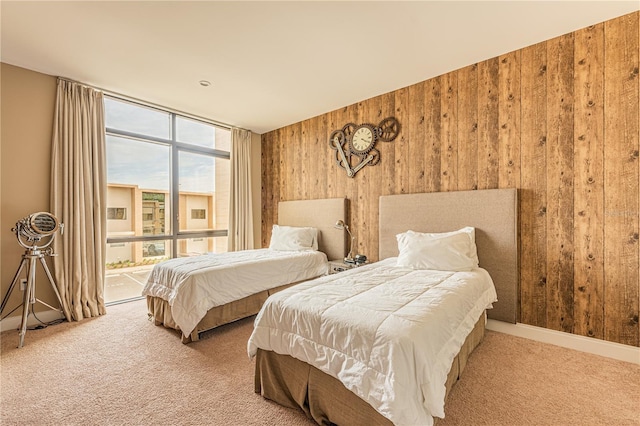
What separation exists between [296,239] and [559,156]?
9.71ft

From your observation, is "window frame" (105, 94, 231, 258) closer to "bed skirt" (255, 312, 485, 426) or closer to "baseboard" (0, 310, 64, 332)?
"baseboard" (0, 310, 64, 332)

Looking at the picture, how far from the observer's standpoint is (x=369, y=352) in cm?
129

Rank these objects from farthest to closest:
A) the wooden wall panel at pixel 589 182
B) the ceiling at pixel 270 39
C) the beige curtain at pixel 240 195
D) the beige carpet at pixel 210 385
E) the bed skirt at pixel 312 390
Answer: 1. the beige curtain at pixel 240 195
2. the wooden wall panel at pixel 589 182
3. the ceiling at pixel 270 39
4. the beige carpet at pixel 210 385
5. the bed skirt at pixel 312 390

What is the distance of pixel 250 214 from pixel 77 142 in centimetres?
243

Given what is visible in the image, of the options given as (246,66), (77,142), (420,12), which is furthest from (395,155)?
(77,142)

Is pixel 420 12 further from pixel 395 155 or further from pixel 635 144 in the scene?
pixel 635 144

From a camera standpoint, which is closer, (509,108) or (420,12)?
(420,12)

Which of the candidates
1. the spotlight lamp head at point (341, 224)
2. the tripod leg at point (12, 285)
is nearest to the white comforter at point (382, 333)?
the spotlight lamp head at point (341, 224)

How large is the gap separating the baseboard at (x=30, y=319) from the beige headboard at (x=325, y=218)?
9.65ft

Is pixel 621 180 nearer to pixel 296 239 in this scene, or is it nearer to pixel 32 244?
pixel 296 239

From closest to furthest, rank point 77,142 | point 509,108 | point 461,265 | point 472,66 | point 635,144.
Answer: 1. point 635,144
2. point 461,265
3. point 509,108
4. point 472,66
5. point 77,142

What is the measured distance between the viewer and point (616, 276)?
2207mm

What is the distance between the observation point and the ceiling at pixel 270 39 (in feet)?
6.89

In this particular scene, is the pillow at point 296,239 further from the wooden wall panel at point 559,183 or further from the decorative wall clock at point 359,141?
the wooden wall panel at point 559,183
